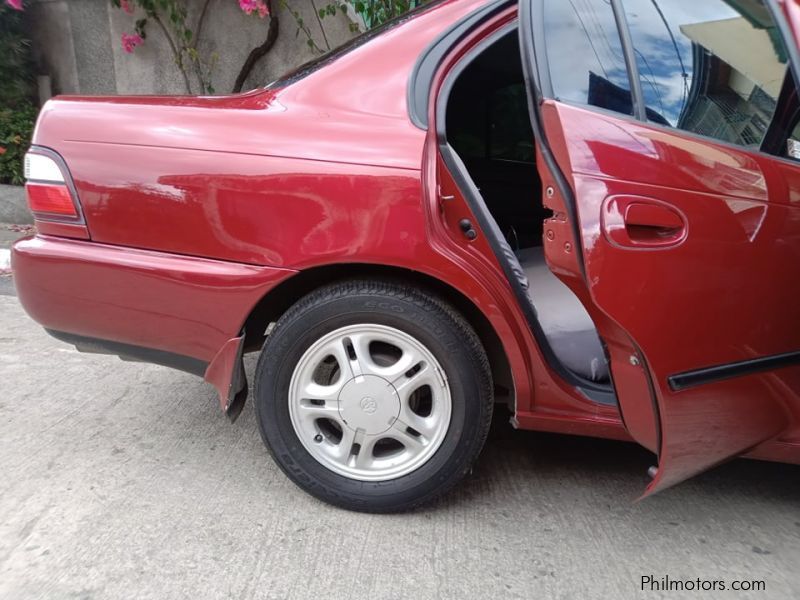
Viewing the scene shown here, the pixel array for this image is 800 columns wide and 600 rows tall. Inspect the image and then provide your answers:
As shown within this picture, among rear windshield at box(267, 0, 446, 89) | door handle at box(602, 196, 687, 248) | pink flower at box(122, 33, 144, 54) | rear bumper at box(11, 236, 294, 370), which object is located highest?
rear windshield at box(267, 0, 446, 89)

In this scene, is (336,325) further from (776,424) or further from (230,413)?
(776,424)

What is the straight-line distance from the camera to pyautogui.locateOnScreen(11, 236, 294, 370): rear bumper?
1.91 meters

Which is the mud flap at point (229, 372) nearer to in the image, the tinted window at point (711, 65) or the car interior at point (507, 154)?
the car interior at point (507, 154)

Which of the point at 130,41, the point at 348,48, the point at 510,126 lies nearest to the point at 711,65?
the point at 348,48

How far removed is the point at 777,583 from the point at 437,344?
3.90 ft

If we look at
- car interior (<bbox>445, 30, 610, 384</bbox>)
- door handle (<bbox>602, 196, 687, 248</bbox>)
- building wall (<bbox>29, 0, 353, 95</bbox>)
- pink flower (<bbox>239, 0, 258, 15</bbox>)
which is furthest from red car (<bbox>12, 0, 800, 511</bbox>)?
building wall (<bbox>29, 0, 353, 95</bbox>)

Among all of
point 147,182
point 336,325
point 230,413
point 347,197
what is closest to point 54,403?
point 230,413

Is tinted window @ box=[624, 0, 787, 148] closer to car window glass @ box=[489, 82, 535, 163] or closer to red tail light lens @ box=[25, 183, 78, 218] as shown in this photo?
car window glass @ box=[489, 82, 535, 163]

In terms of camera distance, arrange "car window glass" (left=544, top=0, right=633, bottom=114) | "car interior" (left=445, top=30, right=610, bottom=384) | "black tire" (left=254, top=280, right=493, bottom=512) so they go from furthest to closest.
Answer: "car interior" (left=445, top=30, right=610, bottom=384), "black tire" (left=254, top=280, right=493, bottom=512), "car window glass" (left=544, top=0, right=633, bottom=114)

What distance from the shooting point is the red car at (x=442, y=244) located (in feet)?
5.28

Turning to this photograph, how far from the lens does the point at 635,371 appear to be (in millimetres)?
1674

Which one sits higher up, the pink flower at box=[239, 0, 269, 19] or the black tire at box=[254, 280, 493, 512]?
the pink flower at box=[239, 0, 269, 19]

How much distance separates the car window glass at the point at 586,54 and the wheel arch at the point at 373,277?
2.15 feet

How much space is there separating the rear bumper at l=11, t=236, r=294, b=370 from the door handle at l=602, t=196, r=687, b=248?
926 mm
